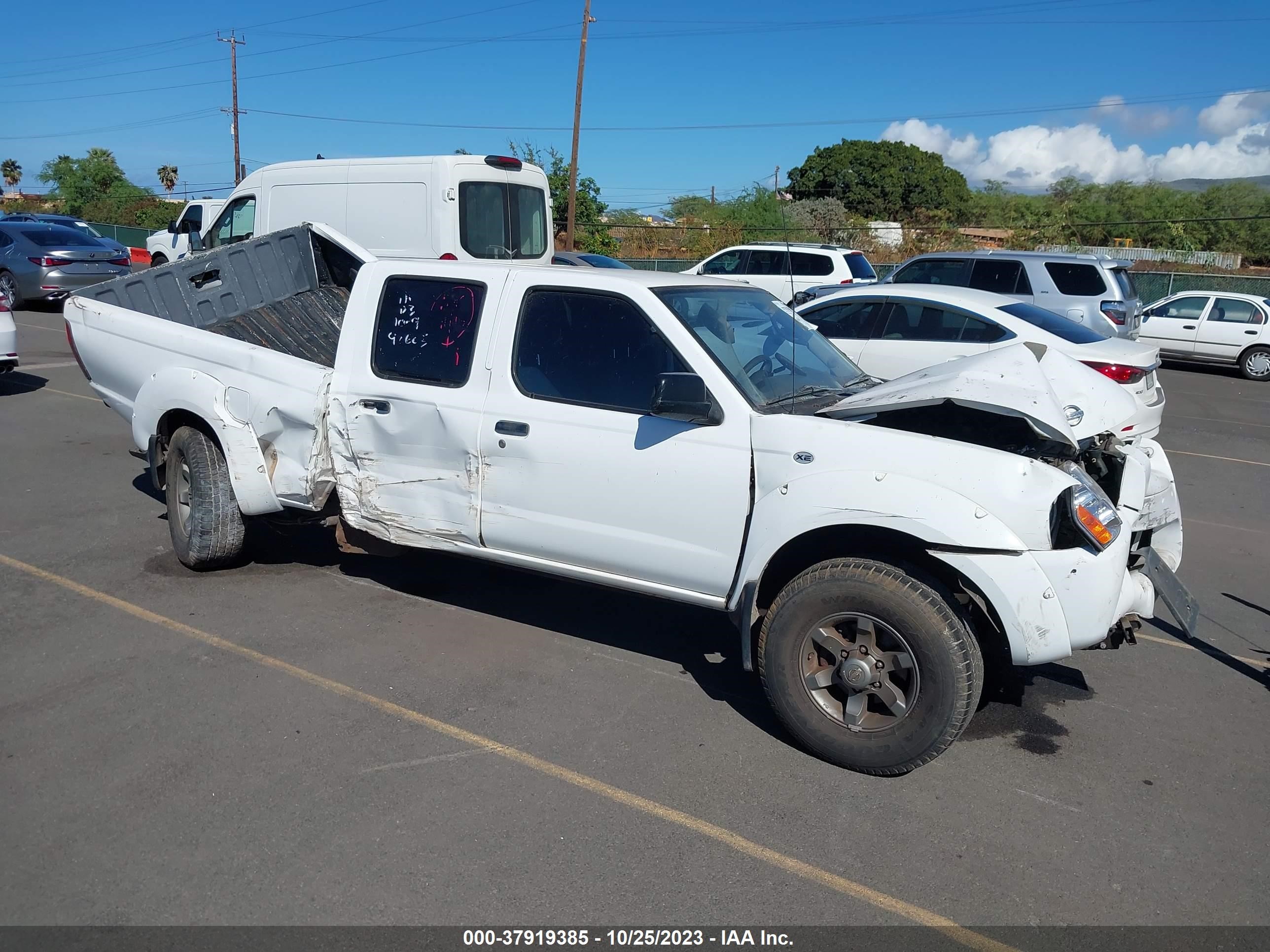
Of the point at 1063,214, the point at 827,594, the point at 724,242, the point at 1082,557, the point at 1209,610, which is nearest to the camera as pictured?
the point at 1082,557

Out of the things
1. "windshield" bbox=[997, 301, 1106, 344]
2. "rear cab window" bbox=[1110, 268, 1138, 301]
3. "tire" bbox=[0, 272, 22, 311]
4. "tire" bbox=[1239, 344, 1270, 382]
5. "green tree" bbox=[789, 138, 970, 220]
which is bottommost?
"tire" bbox=[0, 272, 22, 311]

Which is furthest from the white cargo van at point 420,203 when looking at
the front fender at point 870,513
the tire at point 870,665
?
the tire at point 870,665

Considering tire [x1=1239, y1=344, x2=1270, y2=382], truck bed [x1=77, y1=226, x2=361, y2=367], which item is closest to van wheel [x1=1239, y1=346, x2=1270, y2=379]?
tire [x1=1239, y1=344, x2=1270, y2=382]

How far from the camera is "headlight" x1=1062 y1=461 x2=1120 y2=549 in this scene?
380cm

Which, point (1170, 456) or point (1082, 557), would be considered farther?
point (1170, 456)

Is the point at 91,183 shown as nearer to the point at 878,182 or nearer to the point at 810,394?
the point at 878,182

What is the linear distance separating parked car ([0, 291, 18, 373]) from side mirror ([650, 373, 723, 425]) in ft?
34.2

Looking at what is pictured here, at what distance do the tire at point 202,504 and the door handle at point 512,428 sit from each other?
1.99 metres

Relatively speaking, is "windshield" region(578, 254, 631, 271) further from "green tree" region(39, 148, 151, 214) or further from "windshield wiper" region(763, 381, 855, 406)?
"green tree" region(39, 148, 151, 214)

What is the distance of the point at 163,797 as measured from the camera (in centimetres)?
383
